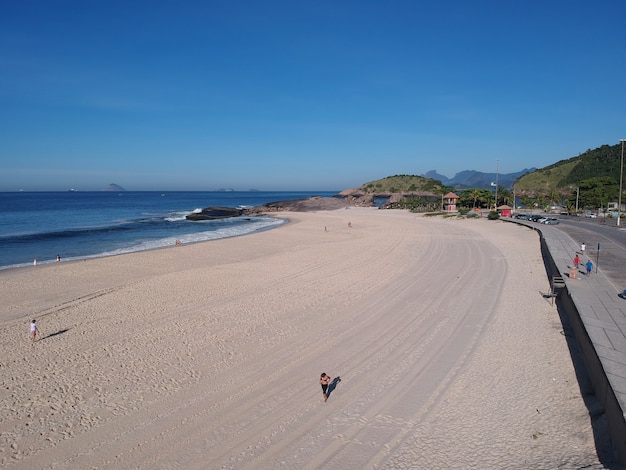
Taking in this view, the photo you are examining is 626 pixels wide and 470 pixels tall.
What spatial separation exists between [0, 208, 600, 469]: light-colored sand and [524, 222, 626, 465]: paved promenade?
1.82 ft

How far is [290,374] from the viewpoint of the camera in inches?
380

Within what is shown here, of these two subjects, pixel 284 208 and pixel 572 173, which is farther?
pixel 572 173

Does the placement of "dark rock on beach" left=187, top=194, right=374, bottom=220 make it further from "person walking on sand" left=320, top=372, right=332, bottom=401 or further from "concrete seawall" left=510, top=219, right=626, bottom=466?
"person walking on sand" left=320, top=372, right=332, bottom=401

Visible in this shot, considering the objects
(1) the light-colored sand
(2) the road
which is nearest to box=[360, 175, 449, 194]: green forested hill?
(2) the road

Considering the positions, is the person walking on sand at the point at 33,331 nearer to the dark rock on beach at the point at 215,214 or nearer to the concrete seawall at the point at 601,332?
the concrete seawall at the point at 601,332

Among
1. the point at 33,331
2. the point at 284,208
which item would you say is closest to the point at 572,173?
the point at 284,208

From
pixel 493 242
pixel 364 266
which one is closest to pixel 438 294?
pixel 364 266

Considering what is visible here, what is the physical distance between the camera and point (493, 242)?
2919 cm

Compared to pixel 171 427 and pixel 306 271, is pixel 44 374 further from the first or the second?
pixel 306 271

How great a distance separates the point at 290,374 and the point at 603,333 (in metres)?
7.35

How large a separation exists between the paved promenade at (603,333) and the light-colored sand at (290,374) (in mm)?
555

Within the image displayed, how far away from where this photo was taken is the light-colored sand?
22.7ft

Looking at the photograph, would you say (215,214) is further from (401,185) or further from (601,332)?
(401,185)

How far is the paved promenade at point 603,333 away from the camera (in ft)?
21.8
